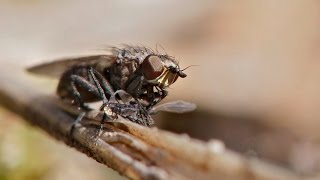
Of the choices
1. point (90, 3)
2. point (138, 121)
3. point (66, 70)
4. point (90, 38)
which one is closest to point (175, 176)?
point (138, 121)

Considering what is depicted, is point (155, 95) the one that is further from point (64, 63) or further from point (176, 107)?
point (64, 63)

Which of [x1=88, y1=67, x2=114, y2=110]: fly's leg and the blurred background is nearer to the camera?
[x1=88, y1=67, x2=114, y2=110]: fly's leg

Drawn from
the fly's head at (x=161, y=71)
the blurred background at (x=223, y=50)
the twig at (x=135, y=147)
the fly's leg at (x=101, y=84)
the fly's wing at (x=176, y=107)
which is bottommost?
the blurred background at (x=223, y=50)

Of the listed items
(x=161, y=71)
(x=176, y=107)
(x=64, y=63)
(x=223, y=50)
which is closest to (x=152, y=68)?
(x=161, y=71)

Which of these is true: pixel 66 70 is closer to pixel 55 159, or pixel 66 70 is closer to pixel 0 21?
pixel 55 159

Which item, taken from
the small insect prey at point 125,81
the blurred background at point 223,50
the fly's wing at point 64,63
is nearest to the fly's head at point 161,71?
the small insect prey at point 125,81

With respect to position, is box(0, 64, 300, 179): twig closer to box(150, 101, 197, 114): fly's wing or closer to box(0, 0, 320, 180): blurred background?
box(150, 101, 197, 114): fly's wing

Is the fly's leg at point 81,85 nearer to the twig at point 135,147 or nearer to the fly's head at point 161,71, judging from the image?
the twig at point 135,147

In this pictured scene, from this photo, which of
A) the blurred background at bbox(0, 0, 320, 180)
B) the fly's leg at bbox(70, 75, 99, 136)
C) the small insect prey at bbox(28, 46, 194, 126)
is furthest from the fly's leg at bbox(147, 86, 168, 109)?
the blurred background at bbox(0, 0, 320, 180)
